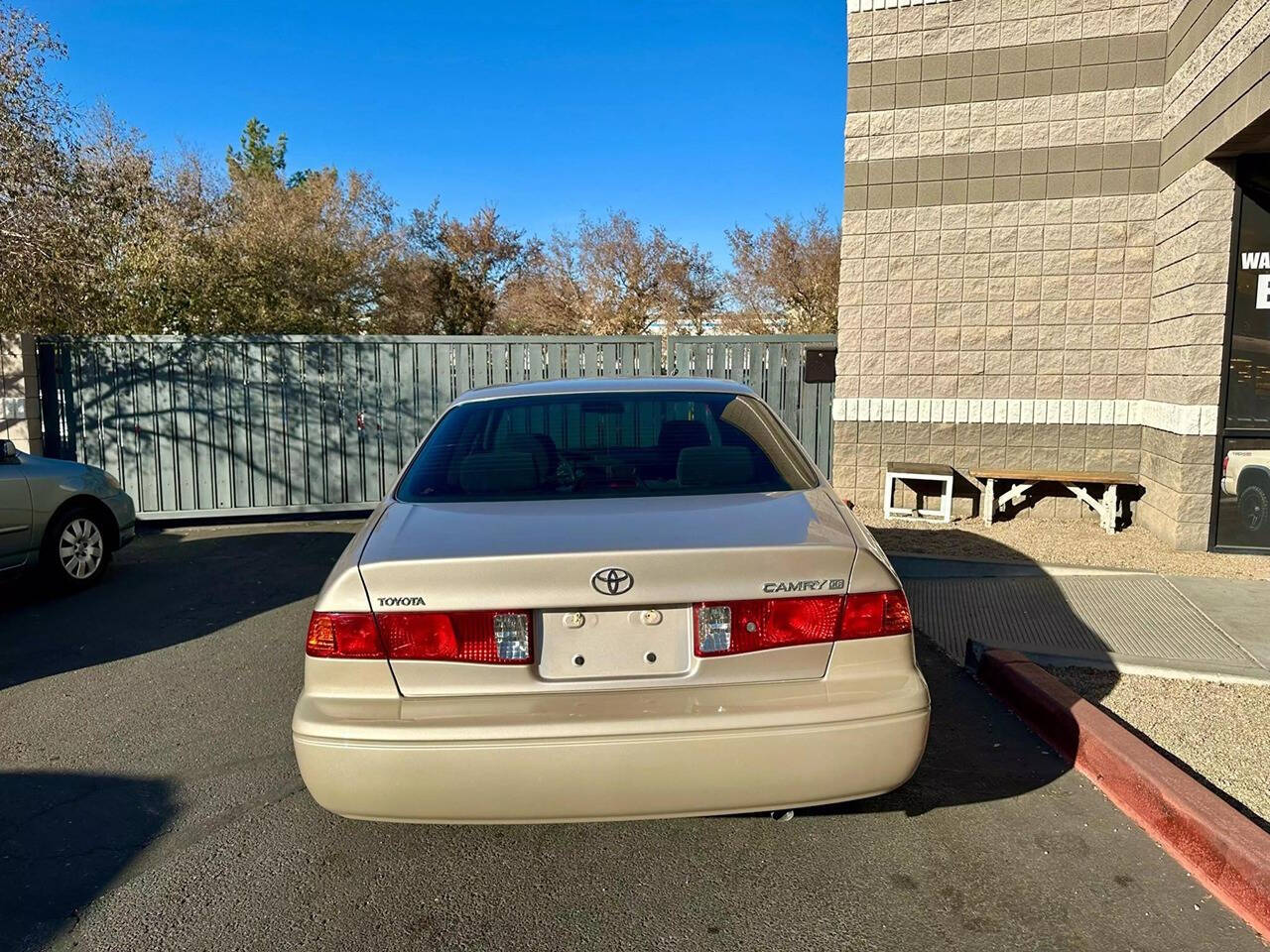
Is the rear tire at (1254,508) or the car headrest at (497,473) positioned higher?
the car headrest at (497,473)

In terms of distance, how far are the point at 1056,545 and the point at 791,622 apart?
585 cm

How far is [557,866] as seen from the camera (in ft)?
10.4

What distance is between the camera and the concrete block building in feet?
27.5

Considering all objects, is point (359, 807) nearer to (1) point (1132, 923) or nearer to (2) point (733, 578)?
(2) point (733, 578)

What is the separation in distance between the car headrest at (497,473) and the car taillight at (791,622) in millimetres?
1027

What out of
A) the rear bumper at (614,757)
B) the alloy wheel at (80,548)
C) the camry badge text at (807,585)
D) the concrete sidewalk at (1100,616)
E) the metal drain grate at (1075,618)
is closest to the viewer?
the rear bumper at (614,757)

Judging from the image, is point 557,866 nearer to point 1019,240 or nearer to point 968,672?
point 968,672

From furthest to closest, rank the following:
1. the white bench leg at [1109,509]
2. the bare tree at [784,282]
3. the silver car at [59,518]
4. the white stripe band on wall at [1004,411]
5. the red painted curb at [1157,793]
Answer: the bare tree at [784,282], the white stripe band on wall at [1004,411], the white bench leg at [1109,509], the silver car at [59,518], the red painted curb at [1157,793]

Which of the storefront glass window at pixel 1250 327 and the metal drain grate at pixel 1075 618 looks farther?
the storefront glass window at pixel 1250 327

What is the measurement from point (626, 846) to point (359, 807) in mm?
1003

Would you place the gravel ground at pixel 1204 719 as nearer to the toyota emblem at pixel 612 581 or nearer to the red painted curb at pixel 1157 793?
the red painted curb at pixel 1157 793

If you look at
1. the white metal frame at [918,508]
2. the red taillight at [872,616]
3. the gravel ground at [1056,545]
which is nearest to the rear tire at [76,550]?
the gravel ground at [1056,545]

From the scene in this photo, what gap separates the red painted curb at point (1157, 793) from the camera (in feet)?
9.38

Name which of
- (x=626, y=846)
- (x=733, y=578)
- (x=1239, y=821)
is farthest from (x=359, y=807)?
(x=1239, y=821)
